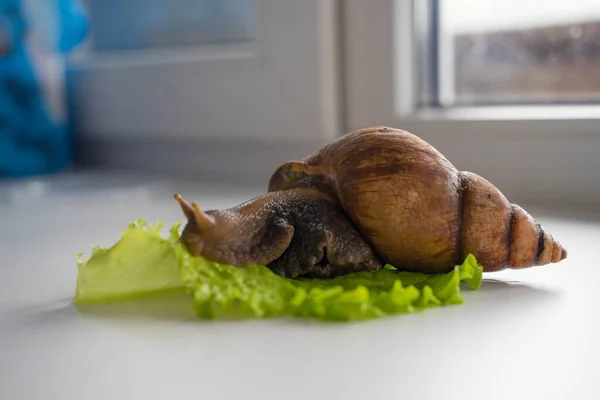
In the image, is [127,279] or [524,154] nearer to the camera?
[127,279]

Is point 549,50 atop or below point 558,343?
atop

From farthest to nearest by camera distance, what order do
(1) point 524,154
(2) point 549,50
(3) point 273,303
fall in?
(2) point 549,50 < (1) point 524,154 < (3) point 273,303

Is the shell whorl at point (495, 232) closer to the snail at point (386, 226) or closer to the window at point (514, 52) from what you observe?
the snail at point (386, 226)

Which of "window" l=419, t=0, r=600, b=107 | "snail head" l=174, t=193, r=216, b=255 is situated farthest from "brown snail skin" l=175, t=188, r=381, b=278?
"window" l=419, t=0, r=600, b=107

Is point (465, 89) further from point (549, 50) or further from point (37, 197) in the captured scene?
point (37, 197)

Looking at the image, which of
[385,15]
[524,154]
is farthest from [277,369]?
[385,15]

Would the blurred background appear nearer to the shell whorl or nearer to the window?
the window

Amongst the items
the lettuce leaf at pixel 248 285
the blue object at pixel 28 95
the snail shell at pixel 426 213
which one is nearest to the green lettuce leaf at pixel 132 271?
the lettuce leaf at pixel 248 285
